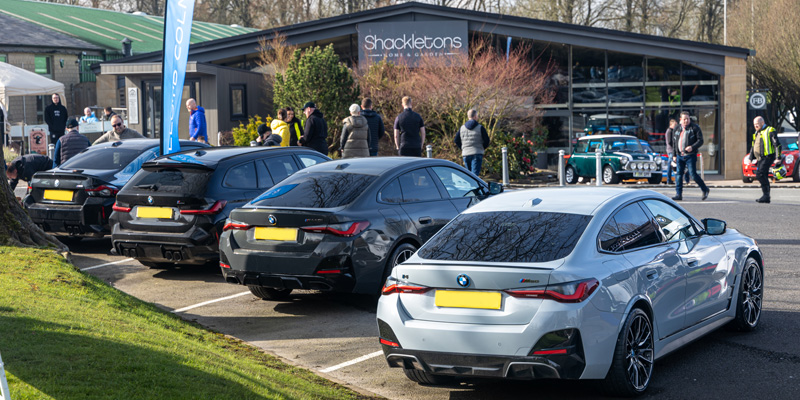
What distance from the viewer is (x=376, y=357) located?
23.1 feet

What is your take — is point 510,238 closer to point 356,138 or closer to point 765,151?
point 356,138

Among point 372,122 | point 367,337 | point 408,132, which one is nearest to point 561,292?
point 367,337

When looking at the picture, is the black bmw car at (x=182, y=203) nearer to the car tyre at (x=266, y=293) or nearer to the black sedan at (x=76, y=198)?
the car tyre at (x=266, y=293)

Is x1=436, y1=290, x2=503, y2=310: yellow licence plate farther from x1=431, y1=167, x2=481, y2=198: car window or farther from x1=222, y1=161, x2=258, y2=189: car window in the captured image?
x1=222, y1=161, x2=258, y2=189: car window

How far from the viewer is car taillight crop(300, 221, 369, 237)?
8070 millimetres

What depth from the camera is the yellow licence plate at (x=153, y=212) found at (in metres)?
10.0

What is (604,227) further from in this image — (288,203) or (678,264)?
(288,203)

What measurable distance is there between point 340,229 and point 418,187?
1432 mm

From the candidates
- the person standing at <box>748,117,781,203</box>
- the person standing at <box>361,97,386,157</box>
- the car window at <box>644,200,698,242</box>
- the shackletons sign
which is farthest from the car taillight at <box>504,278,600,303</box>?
the shackletons sign

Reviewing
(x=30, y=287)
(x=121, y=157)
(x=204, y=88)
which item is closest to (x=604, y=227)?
(x=30, y=287)

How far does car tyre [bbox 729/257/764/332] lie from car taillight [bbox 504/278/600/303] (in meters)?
2.56

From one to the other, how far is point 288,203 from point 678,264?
378cm

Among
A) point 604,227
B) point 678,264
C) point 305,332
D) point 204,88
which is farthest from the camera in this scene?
point 204,88

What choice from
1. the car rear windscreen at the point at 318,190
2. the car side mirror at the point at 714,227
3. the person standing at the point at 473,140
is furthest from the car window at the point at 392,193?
the person standing at the point at 473,140
